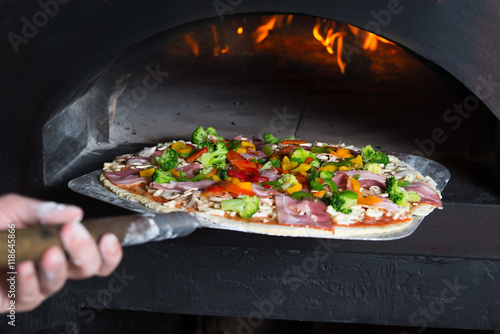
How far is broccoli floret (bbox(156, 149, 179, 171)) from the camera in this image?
2398 mm

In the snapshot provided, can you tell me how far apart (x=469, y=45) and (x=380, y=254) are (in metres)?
0.91

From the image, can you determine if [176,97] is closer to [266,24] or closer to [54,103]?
[266,24]

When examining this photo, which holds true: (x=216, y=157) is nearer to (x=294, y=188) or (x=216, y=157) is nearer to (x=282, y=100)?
(x=294, y=188)

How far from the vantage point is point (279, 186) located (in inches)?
89.2

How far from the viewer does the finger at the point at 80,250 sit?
1.21m

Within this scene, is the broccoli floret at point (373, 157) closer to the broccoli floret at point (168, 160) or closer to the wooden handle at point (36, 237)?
the broccoli floret at point (168, 160)

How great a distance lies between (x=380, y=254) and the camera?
8.30 ft

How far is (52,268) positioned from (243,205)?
0.90 m

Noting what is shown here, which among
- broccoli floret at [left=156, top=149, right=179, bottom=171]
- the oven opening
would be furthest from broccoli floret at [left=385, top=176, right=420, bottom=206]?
broccoli floret at [left=156, top=149, right=179, bottom=171]

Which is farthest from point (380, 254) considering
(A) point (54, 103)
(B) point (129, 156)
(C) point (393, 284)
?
(A) point (54, 103)

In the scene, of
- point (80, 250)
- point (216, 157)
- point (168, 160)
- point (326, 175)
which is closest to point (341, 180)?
point (326, 175)

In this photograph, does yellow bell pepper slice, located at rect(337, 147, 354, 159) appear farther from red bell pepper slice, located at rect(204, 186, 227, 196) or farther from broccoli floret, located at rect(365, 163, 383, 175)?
red bell pepper slice, located at rect(204, 186, 227, 196)

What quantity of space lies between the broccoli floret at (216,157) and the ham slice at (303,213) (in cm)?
43

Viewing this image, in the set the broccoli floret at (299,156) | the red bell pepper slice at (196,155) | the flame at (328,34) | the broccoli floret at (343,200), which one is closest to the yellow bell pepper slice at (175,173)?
the red bell pepper slice at (196,155)
